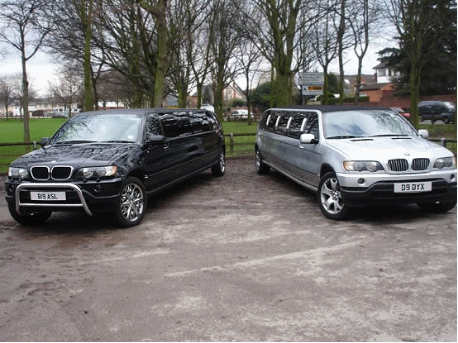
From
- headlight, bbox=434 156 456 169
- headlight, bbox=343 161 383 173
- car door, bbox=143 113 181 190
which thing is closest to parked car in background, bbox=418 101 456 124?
headlight, bbox=434 156 456 169

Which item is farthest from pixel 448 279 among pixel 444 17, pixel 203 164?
pixel 444 17

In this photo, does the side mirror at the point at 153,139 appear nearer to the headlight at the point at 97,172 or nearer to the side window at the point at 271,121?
the headlight at the point at 97,172

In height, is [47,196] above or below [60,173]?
below

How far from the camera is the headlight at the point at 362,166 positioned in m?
6.28

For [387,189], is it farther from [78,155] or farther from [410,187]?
[78,155]

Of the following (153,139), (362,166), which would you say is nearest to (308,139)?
(362,166)

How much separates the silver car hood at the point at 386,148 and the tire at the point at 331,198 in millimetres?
471

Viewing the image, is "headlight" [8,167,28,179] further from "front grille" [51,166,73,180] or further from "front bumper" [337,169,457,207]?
"front bumper" [337,169,457,207]

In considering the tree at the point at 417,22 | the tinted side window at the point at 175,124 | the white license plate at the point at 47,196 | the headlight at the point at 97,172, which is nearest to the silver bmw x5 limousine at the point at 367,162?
the tinted side window at the point at 175,124

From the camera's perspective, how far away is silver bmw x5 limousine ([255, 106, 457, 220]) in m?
6.26

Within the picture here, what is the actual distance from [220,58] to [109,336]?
2459cm

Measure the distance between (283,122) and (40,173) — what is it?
5.22 meters

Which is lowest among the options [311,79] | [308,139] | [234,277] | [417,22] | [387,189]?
[234,277]

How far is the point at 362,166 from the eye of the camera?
20.8ft
